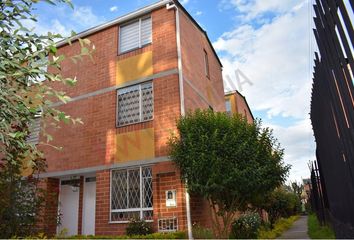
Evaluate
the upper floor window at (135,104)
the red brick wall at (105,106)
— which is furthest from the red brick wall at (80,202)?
the upper floor window at (135,104)

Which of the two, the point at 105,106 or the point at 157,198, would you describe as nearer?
the point at 157,198

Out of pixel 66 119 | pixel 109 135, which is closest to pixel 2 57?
pixel 66 119

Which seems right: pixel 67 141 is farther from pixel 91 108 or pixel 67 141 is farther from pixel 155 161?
pixel 155 161

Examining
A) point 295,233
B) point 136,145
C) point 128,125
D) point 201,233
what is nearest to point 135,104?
point 128,125

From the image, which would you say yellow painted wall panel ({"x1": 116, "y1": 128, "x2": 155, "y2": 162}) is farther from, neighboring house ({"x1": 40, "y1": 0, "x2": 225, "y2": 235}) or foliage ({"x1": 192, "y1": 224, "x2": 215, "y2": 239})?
foliage ({"x1": 192, "y1": 224, "x2": 215, "y2": 239})

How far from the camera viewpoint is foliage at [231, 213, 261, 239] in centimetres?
1365

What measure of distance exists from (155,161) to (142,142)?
0.97 m

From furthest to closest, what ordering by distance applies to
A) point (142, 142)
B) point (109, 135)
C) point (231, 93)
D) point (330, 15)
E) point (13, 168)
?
point (231, 93)
point (109, 135)
point (142, 142)
point (13, 168)
point (330, 15)

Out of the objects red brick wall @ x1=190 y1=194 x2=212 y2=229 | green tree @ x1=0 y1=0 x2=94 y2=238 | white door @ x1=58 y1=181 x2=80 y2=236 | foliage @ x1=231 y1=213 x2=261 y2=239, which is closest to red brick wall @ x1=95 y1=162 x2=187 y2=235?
red brick wall @ x1=190 y1=194 x2=212 y2=229

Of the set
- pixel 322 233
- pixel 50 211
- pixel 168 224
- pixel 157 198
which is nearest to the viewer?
pixel 168 224

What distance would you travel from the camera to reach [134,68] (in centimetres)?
1295

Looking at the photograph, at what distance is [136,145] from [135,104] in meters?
1.76

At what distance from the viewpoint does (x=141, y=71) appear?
12734mm

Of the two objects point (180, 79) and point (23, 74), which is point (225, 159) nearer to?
point (180, 79)
